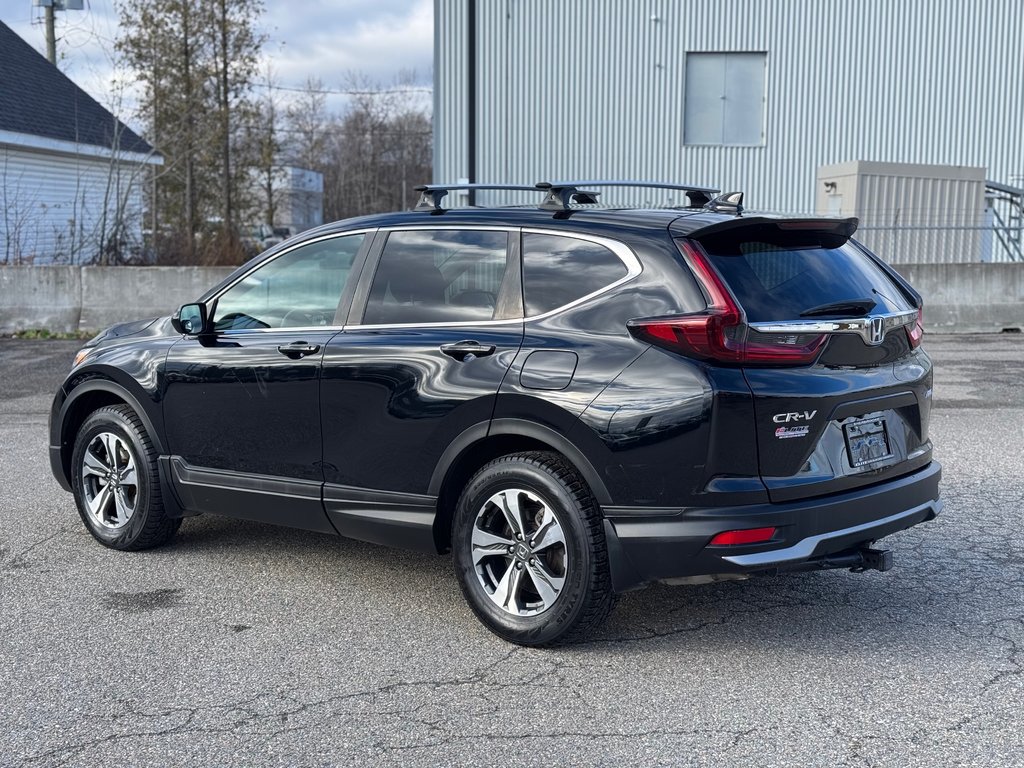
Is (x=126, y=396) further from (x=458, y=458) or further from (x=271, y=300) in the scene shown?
(x=458, y=458)

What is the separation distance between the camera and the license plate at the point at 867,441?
434 cm

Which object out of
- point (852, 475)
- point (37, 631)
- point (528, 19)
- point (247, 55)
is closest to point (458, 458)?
point (852, 475)

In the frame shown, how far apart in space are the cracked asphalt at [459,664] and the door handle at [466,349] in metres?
1.17

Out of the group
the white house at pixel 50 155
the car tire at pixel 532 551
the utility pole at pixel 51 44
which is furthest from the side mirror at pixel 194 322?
the utility pole at pixel 51 44

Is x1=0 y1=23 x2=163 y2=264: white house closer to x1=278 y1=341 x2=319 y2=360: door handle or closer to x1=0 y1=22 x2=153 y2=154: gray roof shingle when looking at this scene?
x1=0 y1=22 x2=153 y2=154: gray roof shingle

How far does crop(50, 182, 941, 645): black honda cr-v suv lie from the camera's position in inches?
163

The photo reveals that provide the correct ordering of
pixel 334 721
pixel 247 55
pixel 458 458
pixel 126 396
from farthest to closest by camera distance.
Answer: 1. pixel 247 55
2. pixel 126 396
3. pixel 458 458
4. pixel 334 721

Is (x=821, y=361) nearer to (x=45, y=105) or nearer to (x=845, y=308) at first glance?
(x=845, y=308)

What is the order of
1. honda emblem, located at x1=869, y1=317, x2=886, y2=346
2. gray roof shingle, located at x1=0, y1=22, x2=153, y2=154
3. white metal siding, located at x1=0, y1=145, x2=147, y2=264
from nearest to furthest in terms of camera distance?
honda emblem, located at x1=869, y1=317, x2=886, y2=346 → white metal siding, located at x1=0, y1=145, x2=147, y2=264 → gray roof shingle, located at x1=0, y1=22, x2=153, y2=154

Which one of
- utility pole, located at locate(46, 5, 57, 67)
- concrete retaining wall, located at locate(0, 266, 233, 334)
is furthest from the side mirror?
utility pole, located at locate(46, 5, 57, 67)

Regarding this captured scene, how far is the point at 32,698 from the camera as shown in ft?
13.5

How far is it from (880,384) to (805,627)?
1.09m

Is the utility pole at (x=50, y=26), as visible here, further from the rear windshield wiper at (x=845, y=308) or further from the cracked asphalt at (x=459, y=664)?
the rear windshield wiper at (x=845, y=308)

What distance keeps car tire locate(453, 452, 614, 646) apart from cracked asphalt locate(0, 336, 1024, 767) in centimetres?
15
